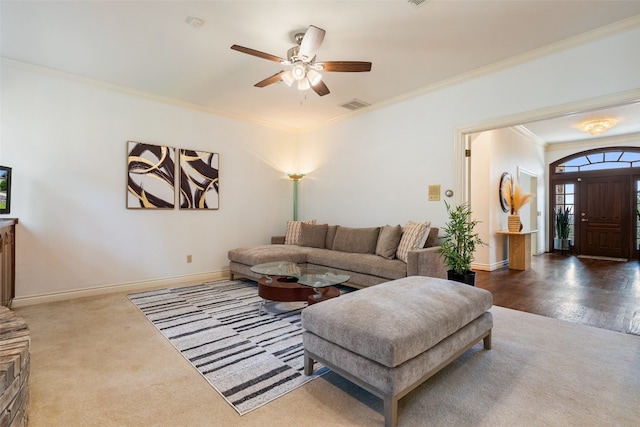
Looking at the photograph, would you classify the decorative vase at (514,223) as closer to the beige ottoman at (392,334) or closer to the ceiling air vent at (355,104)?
the ceiling air vent at (355,104)

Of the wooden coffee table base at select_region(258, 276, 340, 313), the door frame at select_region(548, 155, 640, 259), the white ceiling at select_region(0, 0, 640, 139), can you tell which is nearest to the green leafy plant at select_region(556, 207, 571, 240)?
the door frame at select_region(548, 155, 640, 259)

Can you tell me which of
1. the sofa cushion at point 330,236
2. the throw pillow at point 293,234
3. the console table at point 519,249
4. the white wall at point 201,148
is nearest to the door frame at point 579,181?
the console table at point 519,249

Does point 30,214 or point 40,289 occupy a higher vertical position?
point 30,214

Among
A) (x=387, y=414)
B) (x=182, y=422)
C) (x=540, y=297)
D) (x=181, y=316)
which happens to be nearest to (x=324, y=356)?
(x=387, y=414)

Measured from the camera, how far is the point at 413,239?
3.63 m

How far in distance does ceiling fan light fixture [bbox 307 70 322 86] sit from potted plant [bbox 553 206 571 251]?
26.0ft

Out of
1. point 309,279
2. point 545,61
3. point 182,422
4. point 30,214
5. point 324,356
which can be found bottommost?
point 182,422

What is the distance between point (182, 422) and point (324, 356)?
2.60 ft

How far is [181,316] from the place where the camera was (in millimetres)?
3051

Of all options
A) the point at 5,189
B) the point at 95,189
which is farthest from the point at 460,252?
the point at 5,189

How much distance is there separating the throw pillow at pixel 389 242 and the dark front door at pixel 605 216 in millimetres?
6469

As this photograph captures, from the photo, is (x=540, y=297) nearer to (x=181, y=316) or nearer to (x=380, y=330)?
(x=380, y=330)

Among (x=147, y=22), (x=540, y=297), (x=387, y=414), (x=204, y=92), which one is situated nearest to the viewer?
(x=387, y=414)

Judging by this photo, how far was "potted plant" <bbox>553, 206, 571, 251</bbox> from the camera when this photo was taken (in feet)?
25.1
